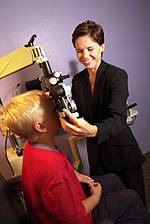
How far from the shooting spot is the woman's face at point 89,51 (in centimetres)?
140

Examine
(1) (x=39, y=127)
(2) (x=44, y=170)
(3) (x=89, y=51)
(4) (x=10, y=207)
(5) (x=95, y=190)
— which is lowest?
(5) (x=95, y=190)

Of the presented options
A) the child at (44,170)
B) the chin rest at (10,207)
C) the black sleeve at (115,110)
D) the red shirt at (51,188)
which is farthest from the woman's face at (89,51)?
the chin rest at (10,207)

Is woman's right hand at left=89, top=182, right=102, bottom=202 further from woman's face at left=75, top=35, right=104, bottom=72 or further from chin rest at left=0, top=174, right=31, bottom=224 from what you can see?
woman's face at left=75, top=35, right=104, bottom=72

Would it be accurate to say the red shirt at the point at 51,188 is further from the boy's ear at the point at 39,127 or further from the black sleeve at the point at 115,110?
the black sleeve at the point at 115,110

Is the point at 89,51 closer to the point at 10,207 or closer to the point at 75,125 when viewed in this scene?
the point at 75,125

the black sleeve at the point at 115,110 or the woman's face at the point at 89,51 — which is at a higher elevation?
the woman's face at the point at 89,51

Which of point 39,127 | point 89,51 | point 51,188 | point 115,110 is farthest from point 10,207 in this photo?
point 89,51

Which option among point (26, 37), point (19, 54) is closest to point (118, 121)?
point (19, 54)

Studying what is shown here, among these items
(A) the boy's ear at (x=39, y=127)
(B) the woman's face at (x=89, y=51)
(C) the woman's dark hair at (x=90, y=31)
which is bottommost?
(A) the boy's ear at (x=39, y=127)

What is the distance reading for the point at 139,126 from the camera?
7.98ft

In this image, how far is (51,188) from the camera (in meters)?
0.93

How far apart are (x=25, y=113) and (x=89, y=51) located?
60 centimetres

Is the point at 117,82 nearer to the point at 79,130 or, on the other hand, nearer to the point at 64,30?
the point at 79,130

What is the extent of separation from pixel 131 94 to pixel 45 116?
144 centimetres
